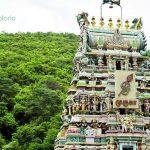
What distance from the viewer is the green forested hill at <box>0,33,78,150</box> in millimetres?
44750

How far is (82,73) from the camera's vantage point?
93.1 feet

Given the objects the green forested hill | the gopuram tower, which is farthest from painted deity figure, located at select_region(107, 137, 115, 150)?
the green forested hill

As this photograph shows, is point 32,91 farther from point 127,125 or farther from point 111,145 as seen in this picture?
point 111,145

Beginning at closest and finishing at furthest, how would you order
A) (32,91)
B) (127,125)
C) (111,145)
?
1. (111,145)
2. (127,125)
3. (32,91)

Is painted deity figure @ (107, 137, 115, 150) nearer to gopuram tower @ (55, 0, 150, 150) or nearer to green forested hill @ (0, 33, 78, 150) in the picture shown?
gopuram tower @ (55, 0, 150, 150)

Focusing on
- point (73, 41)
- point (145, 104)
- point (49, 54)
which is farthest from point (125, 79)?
point (73, 41)

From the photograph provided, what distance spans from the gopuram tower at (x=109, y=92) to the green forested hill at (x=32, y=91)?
14564 mm

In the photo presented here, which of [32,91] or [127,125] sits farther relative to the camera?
[32,91]

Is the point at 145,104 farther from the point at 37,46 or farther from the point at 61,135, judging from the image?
→ the point at 37,46

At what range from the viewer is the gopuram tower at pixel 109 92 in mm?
26391

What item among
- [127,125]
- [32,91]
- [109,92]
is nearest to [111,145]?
[127,125]

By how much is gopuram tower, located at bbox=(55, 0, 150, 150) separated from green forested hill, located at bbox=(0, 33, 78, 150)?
14564 millimetres

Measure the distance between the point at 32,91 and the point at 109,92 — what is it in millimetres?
26815

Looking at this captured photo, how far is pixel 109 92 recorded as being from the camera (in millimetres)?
27578
